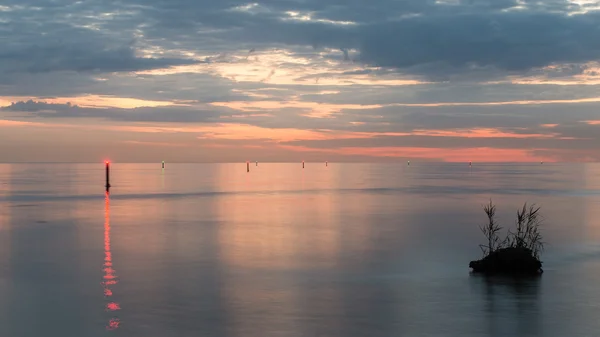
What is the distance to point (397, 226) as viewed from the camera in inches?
1935

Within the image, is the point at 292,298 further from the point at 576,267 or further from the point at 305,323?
the point at 576,267

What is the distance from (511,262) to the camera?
26.7 m

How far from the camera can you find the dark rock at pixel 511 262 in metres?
26.7

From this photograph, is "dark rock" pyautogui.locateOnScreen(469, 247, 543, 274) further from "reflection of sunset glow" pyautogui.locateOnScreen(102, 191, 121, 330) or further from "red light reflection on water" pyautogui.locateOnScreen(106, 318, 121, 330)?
"red light reflection on water" pyautogui.locateOnScreen(106, 318, 121, 330)

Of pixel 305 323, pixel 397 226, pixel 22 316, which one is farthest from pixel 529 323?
pixel 397 226

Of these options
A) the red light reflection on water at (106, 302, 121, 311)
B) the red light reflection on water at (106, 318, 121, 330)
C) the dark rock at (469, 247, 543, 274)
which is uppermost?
the dark rock at (469, 247, 543, 274)

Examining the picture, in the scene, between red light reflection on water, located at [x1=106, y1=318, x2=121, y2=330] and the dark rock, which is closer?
red light reflection on water, located at [x1=106, y1=318, x2=121, y2=330]

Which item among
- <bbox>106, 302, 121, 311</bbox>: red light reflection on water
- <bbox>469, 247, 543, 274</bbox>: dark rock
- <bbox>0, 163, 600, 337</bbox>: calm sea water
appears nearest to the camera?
<bbox>0, 163, 600, 337</bbox>: calm sea water

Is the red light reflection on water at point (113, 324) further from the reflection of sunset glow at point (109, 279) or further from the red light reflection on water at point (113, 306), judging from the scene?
the red light reflection on water at point (113, 306)

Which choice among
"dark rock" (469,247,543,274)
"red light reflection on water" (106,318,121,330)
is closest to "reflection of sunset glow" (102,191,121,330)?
"red light reflection on water" (106,318,121,330)

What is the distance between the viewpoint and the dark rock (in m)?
26.7

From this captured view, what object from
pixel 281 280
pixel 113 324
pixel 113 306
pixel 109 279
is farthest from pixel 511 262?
pixel 109 279

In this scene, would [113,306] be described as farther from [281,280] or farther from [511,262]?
[511,262]

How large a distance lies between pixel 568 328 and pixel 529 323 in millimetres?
1049
